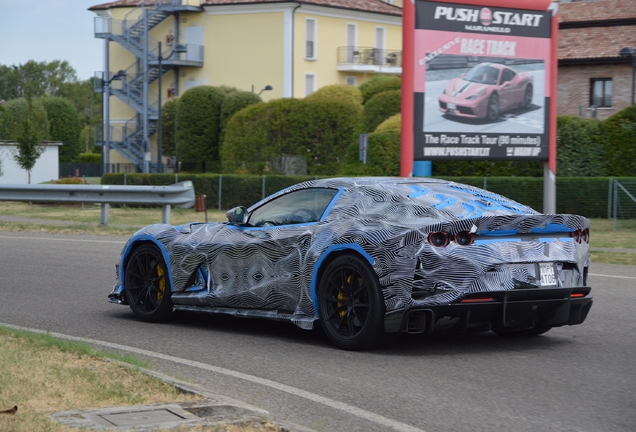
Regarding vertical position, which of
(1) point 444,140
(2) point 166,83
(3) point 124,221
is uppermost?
(2) point 166,83

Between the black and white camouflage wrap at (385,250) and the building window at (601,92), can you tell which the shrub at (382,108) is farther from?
the black and white camouflage wrap at (385,250)

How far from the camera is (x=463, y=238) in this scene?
715 centimetres

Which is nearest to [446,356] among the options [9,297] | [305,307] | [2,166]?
[305,307]

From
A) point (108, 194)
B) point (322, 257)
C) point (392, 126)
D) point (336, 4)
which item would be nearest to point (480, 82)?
point (108, 194)

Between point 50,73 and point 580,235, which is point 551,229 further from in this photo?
point 50,73

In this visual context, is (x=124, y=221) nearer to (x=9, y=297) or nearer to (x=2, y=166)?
(x=9, y=297)

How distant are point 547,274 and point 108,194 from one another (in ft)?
51.8

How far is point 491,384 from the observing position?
21.0 ft

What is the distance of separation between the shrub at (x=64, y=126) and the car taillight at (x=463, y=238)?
8213 centimetres

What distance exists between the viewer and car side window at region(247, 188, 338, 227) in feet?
26.7

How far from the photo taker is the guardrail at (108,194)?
20.2 meters

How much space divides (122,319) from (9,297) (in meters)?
2.06

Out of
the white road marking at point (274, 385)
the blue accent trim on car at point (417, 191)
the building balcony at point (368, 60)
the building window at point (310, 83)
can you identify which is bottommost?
the white road marking at point (274, 385)

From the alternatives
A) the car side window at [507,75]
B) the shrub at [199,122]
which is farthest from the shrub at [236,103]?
the car side window at [507,75]
